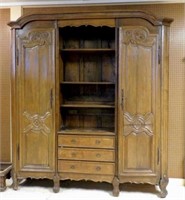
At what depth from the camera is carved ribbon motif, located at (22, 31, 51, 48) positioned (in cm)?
355

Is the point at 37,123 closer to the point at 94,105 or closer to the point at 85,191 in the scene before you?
the point at 94,105

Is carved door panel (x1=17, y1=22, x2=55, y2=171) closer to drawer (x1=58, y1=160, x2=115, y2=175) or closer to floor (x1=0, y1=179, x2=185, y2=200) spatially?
drawer (x1=58, y1=160, x2=115, y2=175)

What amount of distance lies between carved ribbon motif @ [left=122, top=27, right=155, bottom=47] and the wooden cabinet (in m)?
0.01

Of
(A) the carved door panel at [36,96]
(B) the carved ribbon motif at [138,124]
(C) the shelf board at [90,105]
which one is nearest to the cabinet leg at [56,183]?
(A) the carved door panel at [36,96]

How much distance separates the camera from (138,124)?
3473mm

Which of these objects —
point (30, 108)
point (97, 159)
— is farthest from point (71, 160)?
point (30, 108)

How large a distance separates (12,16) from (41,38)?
88 centimetres

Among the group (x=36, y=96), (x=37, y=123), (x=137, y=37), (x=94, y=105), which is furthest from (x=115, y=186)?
(x=137, y=37)

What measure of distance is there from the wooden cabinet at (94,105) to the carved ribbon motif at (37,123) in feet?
0.04

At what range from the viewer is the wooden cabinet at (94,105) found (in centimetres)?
343

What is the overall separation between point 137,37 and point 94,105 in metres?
0.98

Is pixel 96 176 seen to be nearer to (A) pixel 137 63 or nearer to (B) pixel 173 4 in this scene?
(A) pixel 137 63

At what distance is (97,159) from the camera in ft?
11.6

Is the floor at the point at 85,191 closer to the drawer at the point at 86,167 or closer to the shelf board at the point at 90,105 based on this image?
the drawer at the point at 86,167
